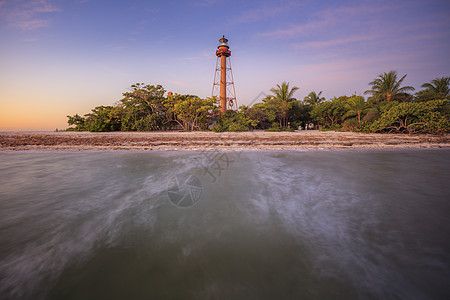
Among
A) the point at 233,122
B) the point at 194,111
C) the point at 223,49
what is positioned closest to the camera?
the point at 194,111

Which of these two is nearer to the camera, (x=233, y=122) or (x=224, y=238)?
(x=224, y=238)

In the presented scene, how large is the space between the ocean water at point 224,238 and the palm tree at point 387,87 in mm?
28731

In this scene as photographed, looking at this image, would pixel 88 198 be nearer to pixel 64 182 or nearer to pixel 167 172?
pixel 64 182

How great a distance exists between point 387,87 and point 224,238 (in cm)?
3670

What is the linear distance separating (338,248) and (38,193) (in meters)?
5.25

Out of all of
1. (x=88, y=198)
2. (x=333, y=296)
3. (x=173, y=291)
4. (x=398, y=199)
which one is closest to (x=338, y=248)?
(x=333, y=296)

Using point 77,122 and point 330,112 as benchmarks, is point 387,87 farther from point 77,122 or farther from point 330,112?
point 77,122

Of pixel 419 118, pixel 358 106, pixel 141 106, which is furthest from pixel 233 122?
pixel 419 118

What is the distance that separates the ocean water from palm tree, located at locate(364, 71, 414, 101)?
1131 inches

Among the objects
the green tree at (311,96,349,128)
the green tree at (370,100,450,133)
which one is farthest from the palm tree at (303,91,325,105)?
the green tree at (370,100,450,133)

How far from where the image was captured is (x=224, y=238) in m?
2.22

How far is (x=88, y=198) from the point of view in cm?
347

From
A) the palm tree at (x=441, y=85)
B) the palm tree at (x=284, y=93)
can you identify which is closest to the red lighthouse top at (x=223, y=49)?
the palm tree at (x=284, y=93)

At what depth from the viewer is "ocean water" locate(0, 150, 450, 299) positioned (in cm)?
154
